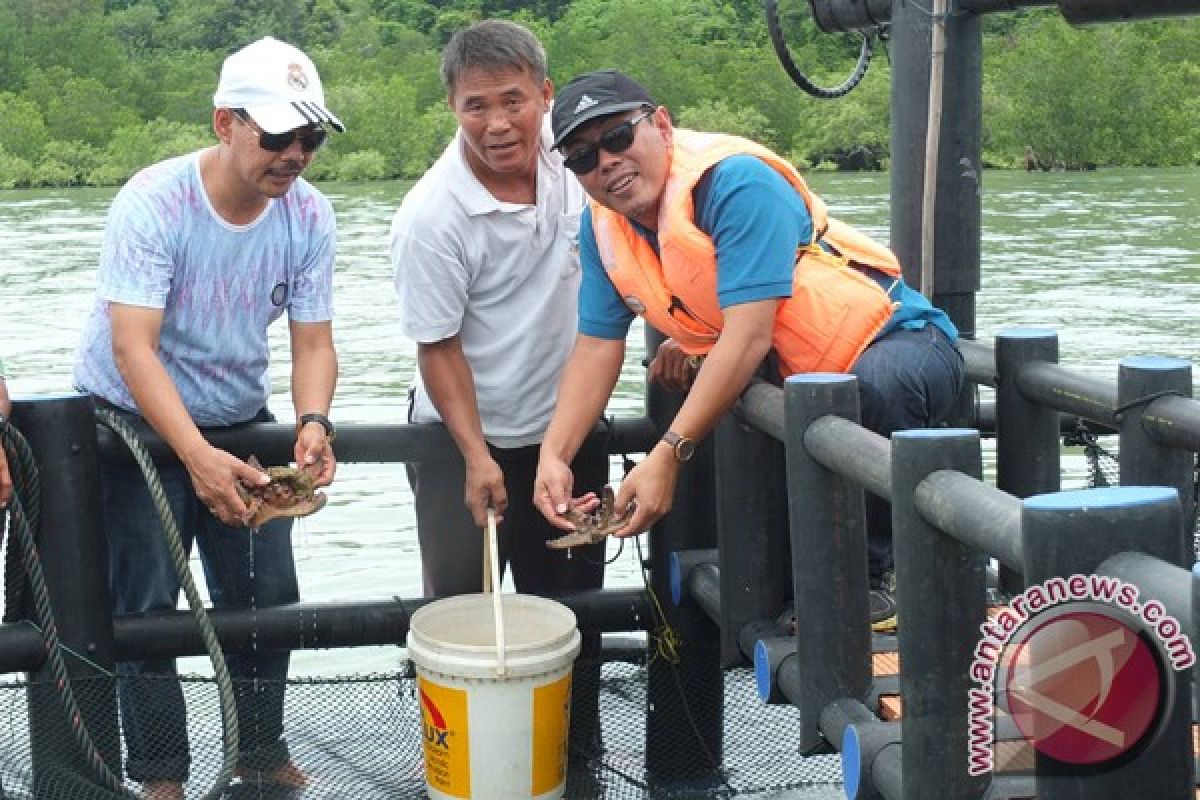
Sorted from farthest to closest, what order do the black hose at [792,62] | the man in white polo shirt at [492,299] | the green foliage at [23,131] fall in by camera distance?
the green foliage at [23,131] → the black hose at [792,62] → the man in white polo shirt at [492,299]

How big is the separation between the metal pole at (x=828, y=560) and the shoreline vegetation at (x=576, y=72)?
33863mm

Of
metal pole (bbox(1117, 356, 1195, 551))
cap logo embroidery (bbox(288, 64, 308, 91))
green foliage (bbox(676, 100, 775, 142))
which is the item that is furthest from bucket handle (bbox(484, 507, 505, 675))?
green foliage (bbox(676, 100, 775, 142))

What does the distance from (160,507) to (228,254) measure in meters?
0.54

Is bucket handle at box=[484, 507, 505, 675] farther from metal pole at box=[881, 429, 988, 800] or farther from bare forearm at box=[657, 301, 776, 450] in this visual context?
metal pole at box=[881, 429, 988, 800]

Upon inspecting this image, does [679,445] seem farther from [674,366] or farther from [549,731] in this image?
[549,731]

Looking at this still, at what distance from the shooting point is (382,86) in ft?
177

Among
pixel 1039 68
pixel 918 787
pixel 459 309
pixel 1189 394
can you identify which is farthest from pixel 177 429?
pixel 1039 68

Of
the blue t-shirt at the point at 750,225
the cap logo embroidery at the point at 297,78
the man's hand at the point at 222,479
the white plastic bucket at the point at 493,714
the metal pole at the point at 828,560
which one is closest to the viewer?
the metal pole at the point at 828,560

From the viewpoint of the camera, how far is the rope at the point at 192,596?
3727 millimetres

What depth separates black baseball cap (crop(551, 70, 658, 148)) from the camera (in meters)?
3.55

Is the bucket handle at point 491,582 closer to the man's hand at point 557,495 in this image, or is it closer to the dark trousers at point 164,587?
the man's hand at point 557,495

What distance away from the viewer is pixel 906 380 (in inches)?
139

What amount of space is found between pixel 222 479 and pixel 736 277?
1102mm

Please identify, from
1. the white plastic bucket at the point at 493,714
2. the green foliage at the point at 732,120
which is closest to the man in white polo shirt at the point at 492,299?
the white plastic bucket at the point at 493,714
